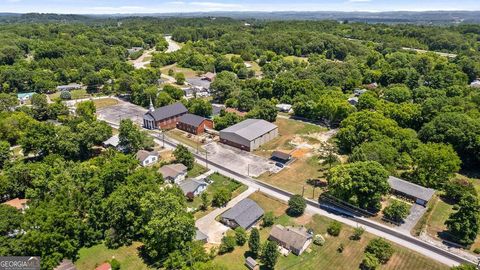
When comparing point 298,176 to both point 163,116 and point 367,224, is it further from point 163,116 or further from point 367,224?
point 163,116

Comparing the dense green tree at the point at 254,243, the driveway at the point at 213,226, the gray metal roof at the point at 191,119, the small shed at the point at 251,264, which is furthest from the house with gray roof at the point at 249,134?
the small shed at the point at 251,264

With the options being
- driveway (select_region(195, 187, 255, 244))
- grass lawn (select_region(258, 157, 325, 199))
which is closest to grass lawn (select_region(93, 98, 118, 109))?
grass lawn (select_region(258, 157, 325, 199))

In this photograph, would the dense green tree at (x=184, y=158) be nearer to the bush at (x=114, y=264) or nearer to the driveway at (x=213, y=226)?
the driveway at (x=213, y=226)

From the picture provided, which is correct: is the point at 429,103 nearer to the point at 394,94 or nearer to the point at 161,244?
the point at 394,94

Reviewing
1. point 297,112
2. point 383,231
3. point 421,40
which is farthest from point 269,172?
point 421,40

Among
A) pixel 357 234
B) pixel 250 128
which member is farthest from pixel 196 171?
pixel 357 234

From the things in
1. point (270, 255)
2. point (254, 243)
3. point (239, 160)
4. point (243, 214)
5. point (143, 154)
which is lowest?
point (239, 160)

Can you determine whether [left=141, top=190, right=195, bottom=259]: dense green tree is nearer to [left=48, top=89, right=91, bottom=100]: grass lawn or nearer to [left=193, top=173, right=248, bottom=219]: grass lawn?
[left=193, top=173, right=248, bottom=219]: grass lawn

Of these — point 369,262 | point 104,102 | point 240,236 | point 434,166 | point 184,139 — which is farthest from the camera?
point 104,102
